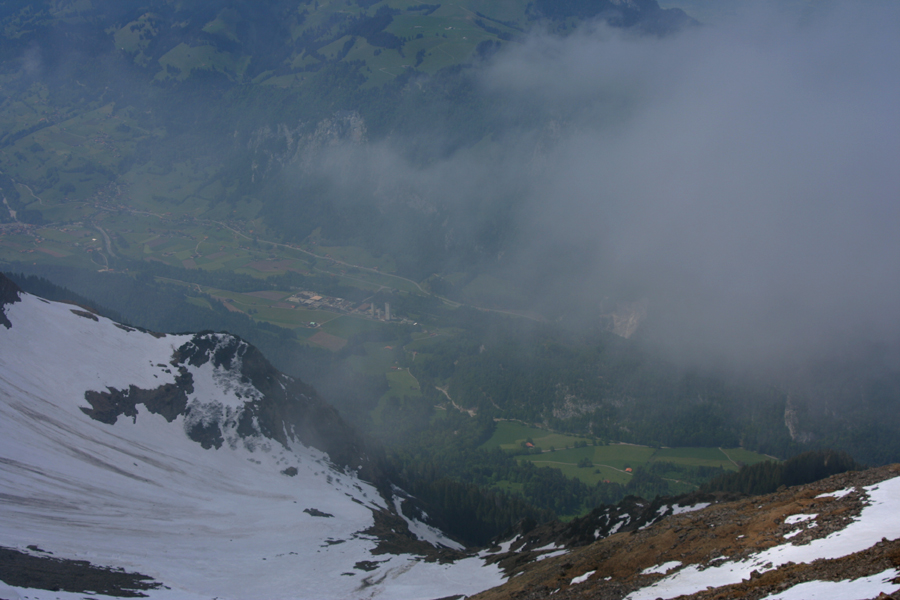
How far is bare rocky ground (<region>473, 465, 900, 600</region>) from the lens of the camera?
125 ft

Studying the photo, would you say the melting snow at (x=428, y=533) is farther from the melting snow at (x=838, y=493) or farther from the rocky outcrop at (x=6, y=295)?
the rocky outcrop at (x=6, y=295)

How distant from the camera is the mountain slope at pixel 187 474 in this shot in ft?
262

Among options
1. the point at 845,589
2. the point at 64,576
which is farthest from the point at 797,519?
the point at 64,576

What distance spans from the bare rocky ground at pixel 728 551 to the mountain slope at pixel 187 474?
2006cm

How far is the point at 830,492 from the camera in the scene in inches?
2117

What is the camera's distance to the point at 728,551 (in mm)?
Answer: 49031

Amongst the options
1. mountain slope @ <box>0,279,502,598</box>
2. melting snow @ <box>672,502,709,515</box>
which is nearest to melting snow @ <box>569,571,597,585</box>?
mountain slope @ <box>0,279,502,598</box>

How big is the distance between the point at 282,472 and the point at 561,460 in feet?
321

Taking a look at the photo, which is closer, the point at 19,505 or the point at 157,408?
the point at 19,505

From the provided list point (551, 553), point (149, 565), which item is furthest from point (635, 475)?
point (149, 565)

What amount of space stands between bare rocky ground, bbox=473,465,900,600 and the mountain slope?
2006 cm

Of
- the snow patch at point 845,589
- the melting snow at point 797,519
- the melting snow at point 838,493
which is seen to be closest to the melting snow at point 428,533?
the melting snow at point 838,493

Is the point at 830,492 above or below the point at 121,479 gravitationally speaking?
below

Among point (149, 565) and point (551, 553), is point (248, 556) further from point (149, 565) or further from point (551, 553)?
point (551, 553)
